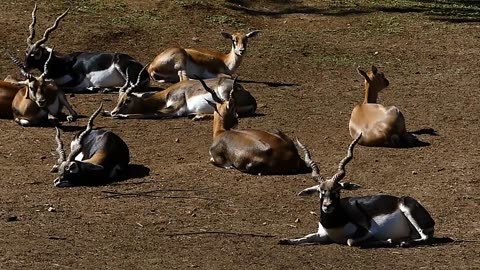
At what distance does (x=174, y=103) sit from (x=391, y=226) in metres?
6.34

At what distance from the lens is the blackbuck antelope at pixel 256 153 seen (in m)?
12.1

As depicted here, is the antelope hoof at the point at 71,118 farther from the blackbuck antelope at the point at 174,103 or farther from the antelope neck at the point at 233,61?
the antelope neck at the point at 233,61

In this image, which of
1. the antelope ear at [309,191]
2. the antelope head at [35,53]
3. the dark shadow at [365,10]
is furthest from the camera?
the dark shadow at [365,10]

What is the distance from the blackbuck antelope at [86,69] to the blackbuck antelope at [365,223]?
7.53 m

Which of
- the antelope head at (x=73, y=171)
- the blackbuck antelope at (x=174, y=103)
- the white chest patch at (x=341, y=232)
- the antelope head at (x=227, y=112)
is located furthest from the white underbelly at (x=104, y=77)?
the white chest patch at (x=341, y=232)

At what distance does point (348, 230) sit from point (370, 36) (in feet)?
36.6

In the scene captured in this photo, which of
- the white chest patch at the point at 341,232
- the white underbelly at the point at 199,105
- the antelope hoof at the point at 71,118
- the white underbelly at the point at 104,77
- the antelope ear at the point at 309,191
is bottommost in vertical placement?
the white underbelly at the point at 104,77

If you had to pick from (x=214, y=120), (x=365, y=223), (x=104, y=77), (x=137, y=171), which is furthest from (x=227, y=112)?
(x=365, y=223)

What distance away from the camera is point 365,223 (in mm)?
9594

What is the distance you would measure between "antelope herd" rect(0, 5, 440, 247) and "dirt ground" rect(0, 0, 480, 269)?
0.63ft

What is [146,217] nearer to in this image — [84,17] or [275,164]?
[275,164]

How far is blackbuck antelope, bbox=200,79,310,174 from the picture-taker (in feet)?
39.6

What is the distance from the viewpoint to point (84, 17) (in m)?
20.0

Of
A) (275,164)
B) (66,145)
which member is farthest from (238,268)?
(66,145)
